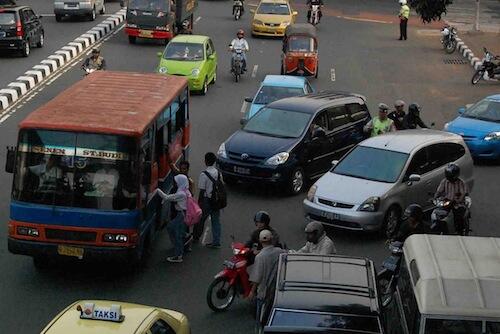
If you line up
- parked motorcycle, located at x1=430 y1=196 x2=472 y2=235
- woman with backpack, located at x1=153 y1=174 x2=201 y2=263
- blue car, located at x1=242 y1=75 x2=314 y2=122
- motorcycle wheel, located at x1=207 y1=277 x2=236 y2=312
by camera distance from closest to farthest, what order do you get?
motorcycle wheel, located at x1=207 y1=277 x2=236 y2=312 < parked motorcycle, located at x1=430 y1=196 x2=472 y2=235 < woman with backpack, located at x1=153 y1=174 x2=201 y2=263 < blue car, located at x1=242 y1=75 x2=314 y2=122

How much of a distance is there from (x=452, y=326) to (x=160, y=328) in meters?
2.82

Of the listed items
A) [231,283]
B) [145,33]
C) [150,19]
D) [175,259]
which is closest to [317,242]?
[231,283]

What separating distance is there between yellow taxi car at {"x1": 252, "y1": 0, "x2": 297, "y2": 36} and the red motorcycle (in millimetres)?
26881

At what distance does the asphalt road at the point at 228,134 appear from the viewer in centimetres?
1324

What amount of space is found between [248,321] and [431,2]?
13326 mm

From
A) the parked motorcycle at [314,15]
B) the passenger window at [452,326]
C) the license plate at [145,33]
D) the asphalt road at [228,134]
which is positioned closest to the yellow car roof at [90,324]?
the passenger window at [452,326]

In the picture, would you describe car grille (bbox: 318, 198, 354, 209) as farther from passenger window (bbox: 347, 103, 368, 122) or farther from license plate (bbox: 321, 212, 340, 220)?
passenger window (bbox: 347, 103, 368, 122)

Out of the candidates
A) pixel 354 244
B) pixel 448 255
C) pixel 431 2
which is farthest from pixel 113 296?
pixel 431 2

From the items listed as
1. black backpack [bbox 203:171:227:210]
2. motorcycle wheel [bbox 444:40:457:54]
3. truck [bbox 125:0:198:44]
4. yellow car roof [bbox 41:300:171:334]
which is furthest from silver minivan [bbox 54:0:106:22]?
yellow car roof [bbox 41:300:171:334]

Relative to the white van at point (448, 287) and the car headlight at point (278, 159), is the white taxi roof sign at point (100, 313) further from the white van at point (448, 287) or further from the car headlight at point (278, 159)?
the car headlight at point (278, 159)

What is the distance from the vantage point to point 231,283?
12742 mm

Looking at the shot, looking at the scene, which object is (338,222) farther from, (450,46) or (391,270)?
(450,46)

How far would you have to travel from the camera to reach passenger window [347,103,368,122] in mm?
20609

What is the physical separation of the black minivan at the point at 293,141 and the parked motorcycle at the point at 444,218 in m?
4.01
